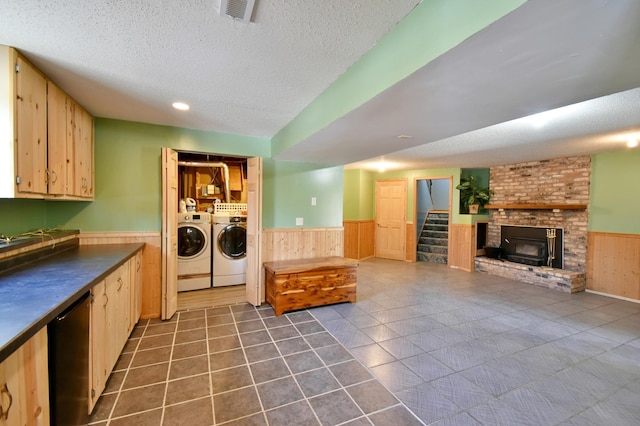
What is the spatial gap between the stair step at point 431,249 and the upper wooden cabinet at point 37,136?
7.10 metres

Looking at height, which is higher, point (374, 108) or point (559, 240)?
point (374, 108)

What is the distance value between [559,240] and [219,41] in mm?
6473

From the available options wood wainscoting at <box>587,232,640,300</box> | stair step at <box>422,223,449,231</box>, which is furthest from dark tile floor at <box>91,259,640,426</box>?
stair step at <box>422,223,449,231</box>

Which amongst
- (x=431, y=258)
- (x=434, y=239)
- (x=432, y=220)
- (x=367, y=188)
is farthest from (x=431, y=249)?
(x=367, y=188)

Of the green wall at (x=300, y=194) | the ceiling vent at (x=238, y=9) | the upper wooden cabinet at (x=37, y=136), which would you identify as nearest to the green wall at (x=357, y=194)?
the green wall at (x=300, y=194)

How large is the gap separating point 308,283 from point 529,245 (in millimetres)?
4915

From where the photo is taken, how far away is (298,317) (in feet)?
11.1

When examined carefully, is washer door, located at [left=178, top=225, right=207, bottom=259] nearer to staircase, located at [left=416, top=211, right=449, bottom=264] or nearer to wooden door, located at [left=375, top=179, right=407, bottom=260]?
wooden door, located at [left=375, top=179, right=407, bottom=260]

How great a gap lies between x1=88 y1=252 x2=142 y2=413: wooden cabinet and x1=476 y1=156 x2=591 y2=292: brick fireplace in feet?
21.0

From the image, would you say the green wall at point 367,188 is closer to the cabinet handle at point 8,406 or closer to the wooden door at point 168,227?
the wooden door at point 168,227

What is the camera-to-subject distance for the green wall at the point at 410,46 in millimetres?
992

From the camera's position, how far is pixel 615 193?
4457mm

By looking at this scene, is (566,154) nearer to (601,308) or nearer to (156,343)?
(601,308)

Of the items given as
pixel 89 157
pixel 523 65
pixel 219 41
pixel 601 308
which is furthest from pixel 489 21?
pixel 601 308
